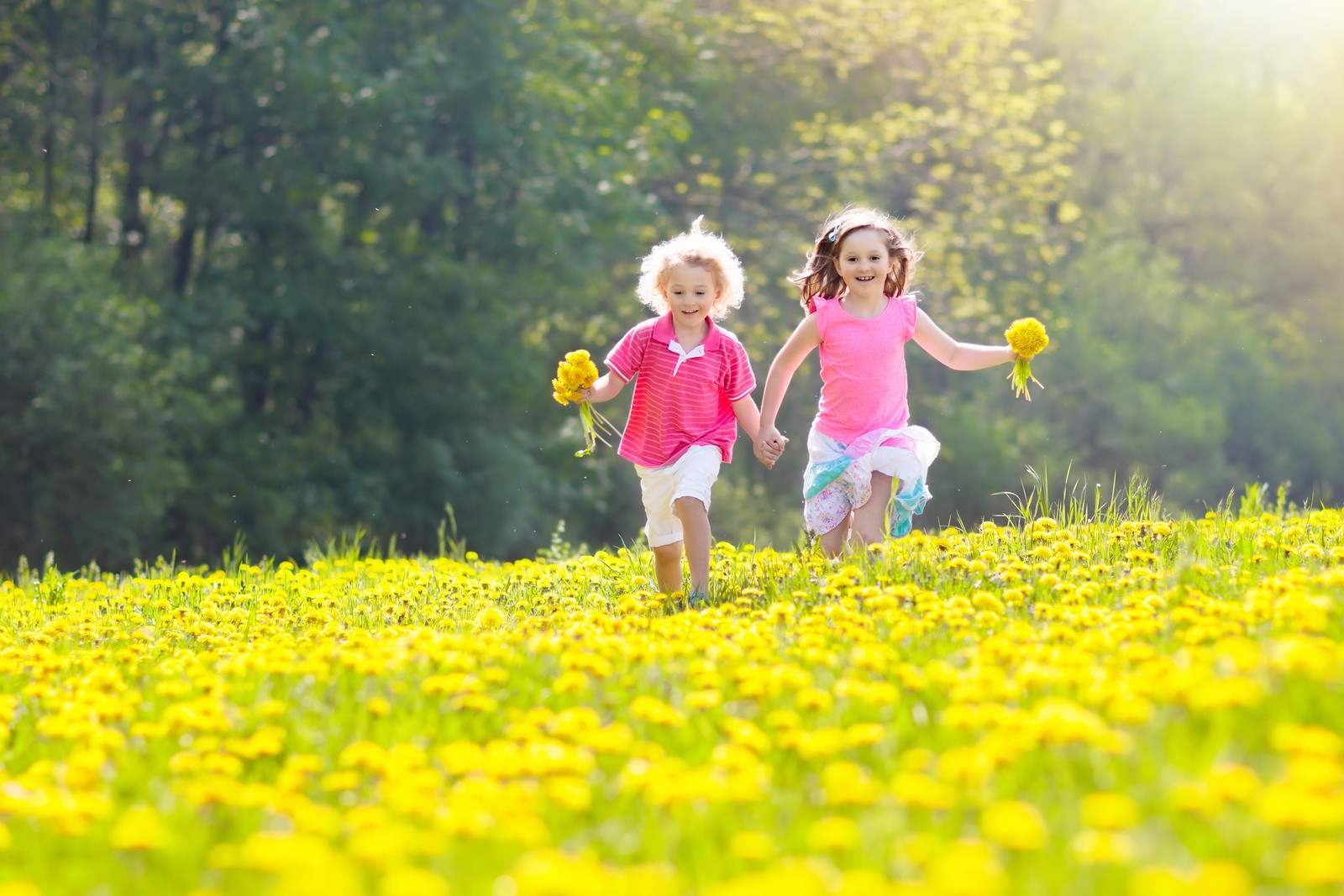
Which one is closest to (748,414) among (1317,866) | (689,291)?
(689,291)

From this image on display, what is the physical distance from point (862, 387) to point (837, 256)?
674mm

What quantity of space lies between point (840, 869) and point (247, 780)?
1.38m

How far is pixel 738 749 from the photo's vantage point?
2.69 meters

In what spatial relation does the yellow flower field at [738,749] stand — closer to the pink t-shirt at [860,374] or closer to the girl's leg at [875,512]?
the girl's leg at [875,512]

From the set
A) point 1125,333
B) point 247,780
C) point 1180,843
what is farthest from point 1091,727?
point 1125,333

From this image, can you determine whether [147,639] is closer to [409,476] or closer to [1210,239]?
[409,476]

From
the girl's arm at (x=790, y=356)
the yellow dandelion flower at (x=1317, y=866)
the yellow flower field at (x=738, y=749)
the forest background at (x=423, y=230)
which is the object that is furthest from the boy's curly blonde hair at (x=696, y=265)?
the forest background at (x=423, y=230)

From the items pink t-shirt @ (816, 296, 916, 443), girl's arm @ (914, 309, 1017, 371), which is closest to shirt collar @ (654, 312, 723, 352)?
pink t-shirt @ (816, 296, 916, 443)

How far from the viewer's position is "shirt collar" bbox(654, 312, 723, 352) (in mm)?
6094

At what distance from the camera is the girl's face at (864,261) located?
629cm

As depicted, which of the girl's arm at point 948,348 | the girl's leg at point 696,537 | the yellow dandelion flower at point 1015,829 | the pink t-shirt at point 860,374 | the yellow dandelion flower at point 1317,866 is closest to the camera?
the yellow dandelion flower at point 1317,866

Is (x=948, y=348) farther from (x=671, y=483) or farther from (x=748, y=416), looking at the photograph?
(x=671, y=483)

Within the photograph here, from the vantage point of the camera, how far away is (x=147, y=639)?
4.82 meters

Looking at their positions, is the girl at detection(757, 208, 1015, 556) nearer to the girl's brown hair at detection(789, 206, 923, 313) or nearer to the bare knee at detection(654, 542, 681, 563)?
the girl's brown hair at detection(789, 206, 923, 313)
